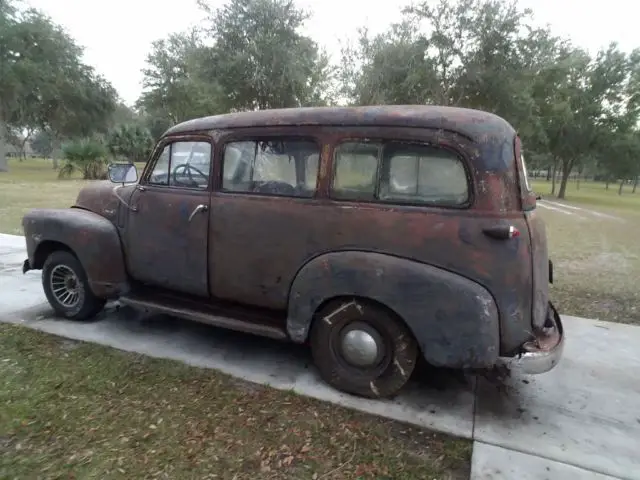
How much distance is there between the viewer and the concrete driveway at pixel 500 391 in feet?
8.38

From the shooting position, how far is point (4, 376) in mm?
3232

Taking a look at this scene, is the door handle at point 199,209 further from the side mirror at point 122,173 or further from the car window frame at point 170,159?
the side mirror at point 122,173

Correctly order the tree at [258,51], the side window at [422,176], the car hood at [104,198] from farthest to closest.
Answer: the tree at [258,51] → the car hood at [104,198] → the side window at [422,176]

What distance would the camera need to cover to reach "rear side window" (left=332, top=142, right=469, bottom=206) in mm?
2842

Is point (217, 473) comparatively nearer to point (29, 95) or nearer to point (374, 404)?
point (374, 404)

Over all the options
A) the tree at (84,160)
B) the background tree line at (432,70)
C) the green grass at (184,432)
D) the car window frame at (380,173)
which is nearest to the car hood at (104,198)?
the green grass at (184,432)

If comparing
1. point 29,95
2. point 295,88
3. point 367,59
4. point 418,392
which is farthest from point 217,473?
point 29,95

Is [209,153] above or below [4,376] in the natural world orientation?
above

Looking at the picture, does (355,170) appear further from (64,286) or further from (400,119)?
(64,286)

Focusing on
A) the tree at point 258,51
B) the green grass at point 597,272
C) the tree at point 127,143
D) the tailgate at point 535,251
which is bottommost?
the green grass at point 597,272

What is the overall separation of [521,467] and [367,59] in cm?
1765

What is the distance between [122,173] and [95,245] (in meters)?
0.75

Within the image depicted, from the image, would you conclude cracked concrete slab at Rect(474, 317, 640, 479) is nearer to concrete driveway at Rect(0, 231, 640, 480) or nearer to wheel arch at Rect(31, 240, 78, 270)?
concrete driveway at Rect(0, 231, 640, 480)

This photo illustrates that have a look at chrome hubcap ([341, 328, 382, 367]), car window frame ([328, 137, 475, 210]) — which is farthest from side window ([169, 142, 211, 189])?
chrome hubcap ([341, 328, 382, 367])
